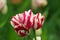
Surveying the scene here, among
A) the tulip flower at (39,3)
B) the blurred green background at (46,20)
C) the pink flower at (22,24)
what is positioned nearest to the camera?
the pink flower at (22,24)

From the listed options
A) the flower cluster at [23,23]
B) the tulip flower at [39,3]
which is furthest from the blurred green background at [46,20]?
the flower cluster at [23,23]

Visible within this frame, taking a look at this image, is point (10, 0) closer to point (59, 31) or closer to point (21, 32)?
point (59, 31)

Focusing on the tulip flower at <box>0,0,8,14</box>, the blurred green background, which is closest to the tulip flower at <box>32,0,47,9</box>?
the blurred green background

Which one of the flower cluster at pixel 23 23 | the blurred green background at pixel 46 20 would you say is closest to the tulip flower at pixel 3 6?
the blurred green background at pixel 46 20

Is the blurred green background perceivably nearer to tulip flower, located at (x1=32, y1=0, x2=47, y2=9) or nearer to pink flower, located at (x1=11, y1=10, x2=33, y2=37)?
tulip flower, located at (x1=32, y1=0, x2=47, y2=9)

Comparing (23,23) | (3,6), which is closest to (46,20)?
(3,6)

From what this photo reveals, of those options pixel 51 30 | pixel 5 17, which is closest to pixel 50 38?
pixel 51 30

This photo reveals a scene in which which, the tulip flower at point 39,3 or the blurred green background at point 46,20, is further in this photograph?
A: the tulip flower at point 39,3

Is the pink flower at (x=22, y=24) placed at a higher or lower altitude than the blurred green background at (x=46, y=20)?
lower

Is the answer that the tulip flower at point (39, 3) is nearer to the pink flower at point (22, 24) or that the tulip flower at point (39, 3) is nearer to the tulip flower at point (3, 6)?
the tulip flower at point (3, 6)

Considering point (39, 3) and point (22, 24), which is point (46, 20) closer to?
point (39, 3)

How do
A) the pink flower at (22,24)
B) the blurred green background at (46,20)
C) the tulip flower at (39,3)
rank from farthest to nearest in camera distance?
the tulip flower at (39,3), the blurred green background at (46,20), the pink flower at (22,24)

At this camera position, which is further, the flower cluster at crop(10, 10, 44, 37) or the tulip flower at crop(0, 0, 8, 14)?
the tulip flower at crop(0, 0, 8, 14)
